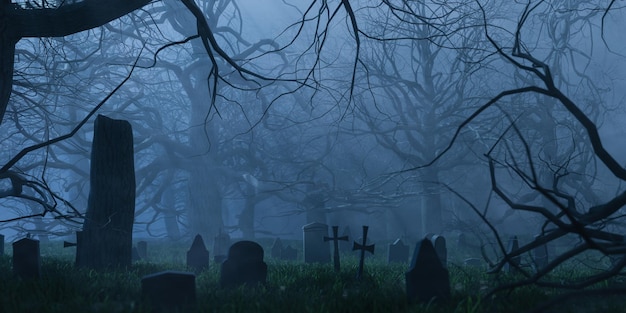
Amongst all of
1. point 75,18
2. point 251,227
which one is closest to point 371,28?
point 251,227

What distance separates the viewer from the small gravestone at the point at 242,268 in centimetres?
639

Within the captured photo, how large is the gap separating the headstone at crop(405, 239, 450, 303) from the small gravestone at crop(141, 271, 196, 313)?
78.0 inches

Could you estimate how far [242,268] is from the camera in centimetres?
643

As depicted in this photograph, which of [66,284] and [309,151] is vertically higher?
[309,151]

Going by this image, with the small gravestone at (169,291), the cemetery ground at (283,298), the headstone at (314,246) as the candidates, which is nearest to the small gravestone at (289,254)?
the headstone at (314,246)

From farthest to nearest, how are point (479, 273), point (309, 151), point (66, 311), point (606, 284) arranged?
point (309, 151), point (479, 273), point (606, 284), point (66, 311)

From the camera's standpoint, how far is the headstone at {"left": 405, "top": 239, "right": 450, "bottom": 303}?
506 centimetres

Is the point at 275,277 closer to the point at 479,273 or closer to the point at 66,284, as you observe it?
the point at 66,284

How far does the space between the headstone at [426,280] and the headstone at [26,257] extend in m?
4.54

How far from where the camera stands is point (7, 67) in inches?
195

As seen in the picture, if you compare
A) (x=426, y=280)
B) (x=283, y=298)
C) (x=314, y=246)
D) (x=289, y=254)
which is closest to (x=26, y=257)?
(x=283, y=298)

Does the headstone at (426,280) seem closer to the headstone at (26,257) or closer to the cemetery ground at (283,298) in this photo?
the cemetery ground at (283,298)

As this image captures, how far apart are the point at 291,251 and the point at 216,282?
10054 mm

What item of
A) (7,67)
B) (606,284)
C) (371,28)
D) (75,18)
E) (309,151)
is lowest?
(606,284)
